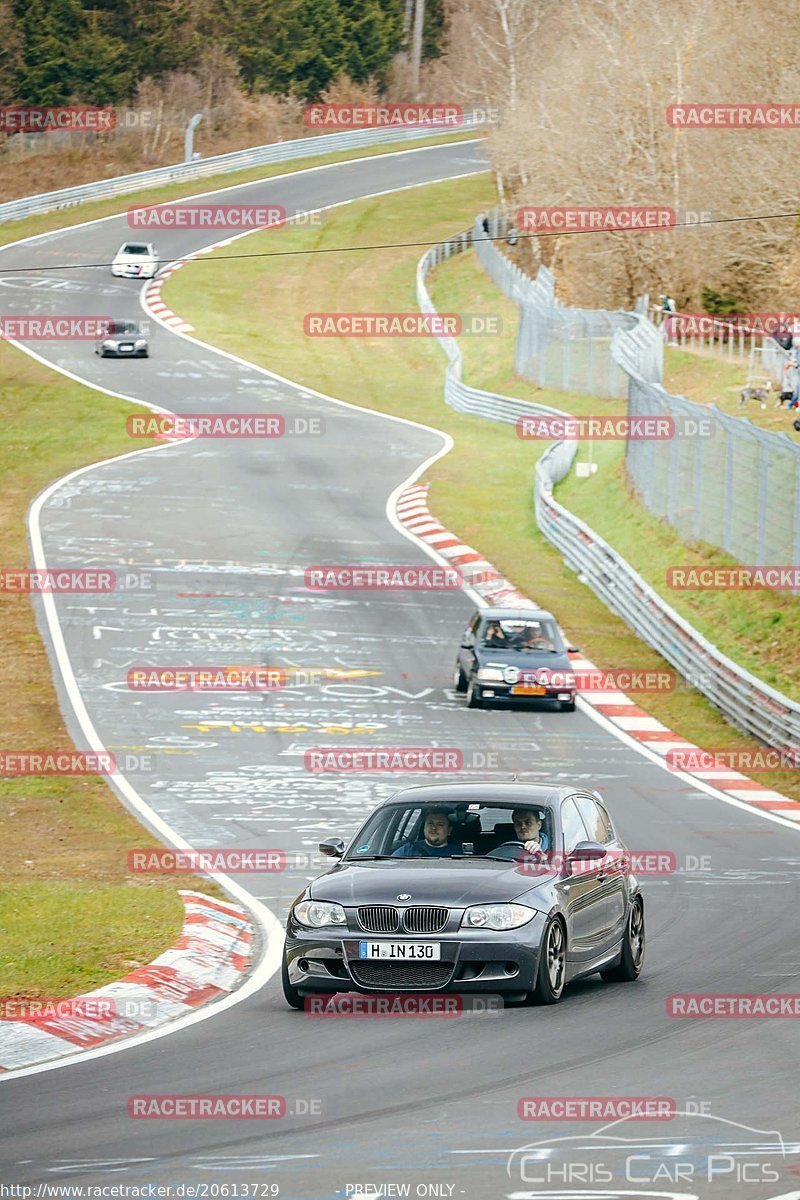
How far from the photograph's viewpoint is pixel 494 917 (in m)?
11.3

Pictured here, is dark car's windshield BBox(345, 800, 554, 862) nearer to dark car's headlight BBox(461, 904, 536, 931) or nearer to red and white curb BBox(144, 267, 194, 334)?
dark car's headlight BBox(461, 904, 536, 931)

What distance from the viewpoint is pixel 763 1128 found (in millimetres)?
8367

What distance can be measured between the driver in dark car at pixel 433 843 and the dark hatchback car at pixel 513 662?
51.9ft

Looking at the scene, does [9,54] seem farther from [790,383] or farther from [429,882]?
[429,882]

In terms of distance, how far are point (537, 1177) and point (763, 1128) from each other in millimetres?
1304

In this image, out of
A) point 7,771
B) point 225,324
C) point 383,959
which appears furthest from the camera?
point 225,324

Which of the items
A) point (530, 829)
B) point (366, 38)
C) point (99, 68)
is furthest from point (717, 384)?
point (366, 38)

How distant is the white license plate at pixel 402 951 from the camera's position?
11242mm

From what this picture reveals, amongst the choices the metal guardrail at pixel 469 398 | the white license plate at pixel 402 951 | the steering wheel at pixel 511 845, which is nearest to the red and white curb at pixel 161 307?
the metal guardrail at pixel 469 398

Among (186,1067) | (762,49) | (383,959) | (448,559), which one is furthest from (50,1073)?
(762,49)

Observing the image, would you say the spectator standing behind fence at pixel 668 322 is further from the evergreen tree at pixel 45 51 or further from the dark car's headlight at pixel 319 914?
the evergreen tree at pixel 45 51

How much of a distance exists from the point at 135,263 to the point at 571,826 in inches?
2437

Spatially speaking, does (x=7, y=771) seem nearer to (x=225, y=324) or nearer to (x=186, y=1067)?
(x=186, y=1067)

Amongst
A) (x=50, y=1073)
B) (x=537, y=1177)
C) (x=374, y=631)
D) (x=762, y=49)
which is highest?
(x=762, y=49)
